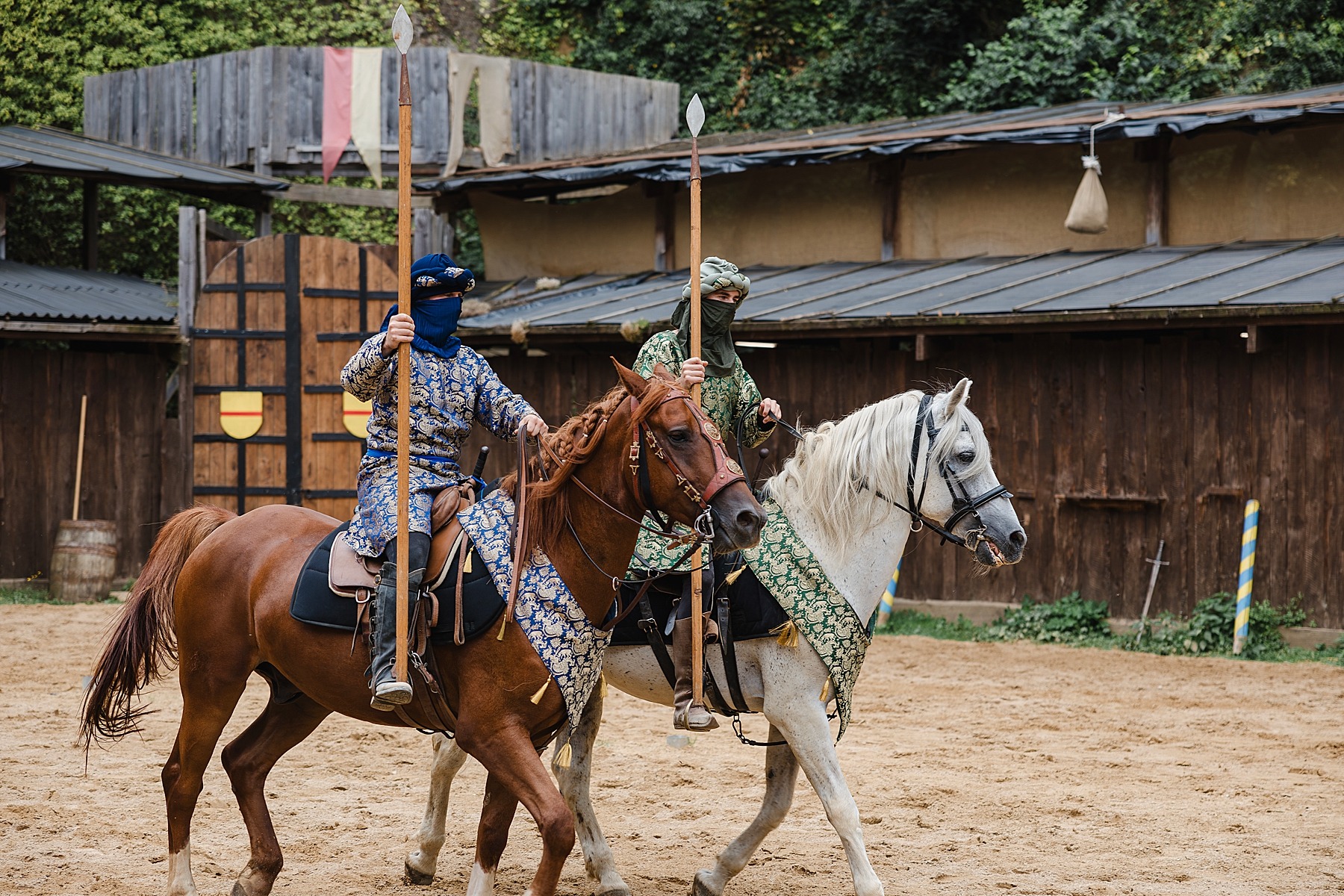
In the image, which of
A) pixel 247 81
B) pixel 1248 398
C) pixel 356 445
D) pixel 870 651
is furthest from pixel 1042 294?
pixel 247 81

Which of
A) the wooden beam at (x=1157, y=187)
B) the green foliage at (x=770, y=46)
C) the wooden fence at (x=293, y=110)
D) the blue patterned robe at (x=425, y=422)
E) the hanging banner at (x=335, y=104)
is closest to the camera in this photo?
the blue patterned robe at (x=425, y=422)

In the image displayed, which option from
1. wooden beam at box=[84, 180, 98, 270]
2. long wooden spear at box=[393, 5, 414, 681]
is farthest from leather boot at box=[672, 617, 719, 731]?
wooden beam at box=[84, 180, 98, 270]

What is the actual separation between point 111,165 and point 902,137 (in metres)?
9.42

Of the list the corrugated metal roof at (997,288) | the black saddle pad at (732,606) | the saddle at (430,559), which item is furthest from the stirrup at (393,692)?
the corrugated metal roof at (997,288)

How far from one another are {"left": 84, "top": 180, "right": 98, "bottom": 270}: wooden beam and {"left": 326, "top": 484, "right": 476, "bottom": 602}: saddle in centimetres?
1491

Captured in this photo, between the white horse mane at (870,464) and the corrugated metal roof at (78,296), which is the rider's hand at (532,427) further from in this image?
the corrugated metal roof at (78,296)

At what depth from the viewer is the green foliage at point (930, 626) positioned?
12.8m

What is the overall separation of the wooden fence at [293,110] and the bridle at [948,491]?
14107mm

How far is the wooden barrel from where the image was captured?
1423 centimetres

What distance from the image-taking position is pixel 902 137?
14547mm

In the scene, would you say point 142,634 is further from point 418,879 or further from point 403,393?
point 403,393

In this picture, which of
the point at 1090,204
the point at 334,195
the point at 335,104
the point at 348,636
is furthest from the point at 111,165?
the point at 348,636

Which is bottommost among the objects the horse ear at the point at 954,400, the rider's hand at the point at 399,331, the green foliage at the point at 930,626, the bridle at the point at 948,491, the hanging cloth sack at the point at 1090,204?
the green foliage at the point at 930,626

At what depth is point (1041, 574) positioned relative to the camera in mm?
12672
